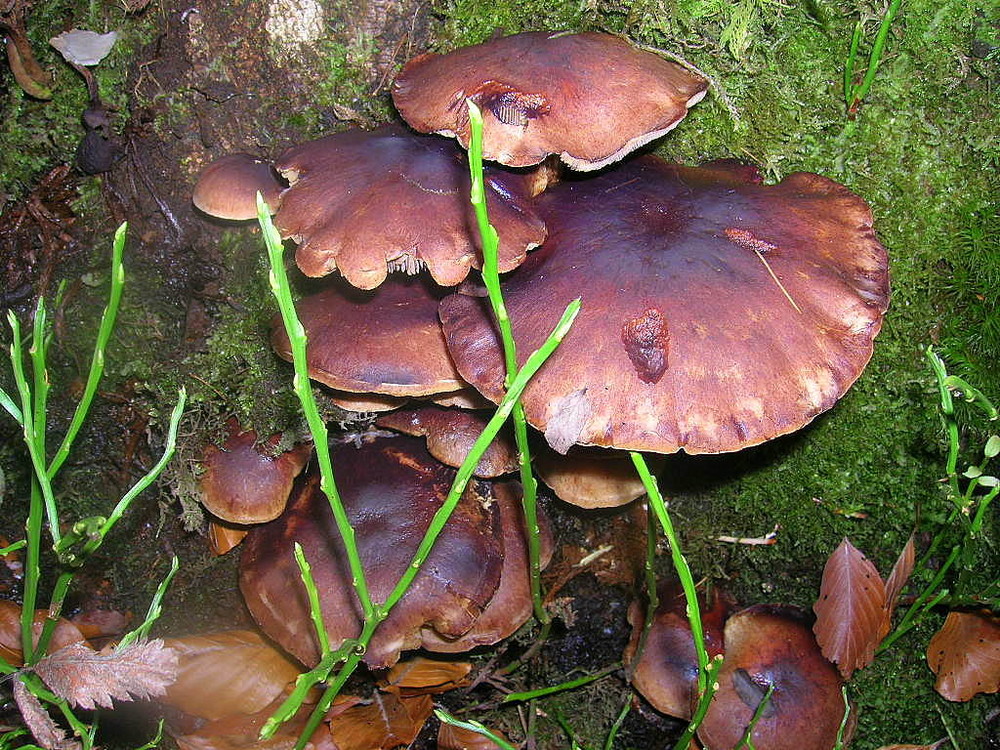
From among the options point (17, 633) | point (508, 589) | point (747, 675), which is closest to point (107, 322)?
point (17, 633)

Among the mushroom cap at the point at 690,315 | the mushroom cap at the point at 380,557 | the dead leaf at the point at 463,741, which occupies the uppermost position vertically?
the mushroom cap at the point at 690,315

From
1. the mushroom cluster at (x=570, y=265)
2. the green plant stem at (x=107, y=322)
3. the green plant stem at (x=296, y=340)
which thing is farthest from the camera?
the mushroom cluster at (x=570, y=265)

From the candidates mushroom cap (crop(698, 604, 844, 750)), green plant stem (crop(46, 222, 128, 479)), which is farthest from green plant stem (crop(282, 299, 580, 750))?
mushroom cap (crop(698, 604, 844, 750))

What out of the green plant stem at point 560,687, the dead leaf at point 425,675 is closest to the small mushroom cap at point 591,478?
the green plant stem at point 560,687

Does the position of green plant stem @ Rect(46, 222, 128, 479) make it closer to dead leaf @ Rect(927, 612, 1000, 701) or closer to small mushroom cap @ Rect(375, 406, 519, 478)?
small mushroom cap @ Rect(375, 406, 519, 478)

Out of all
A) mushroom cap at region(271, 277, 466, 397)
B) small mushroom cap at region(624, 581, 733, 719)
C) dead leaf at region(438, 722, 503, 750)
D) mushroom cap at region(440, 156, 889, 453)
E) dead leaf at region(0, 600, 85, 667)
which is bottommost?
dead leaf at region(438, 722, 503, 750)

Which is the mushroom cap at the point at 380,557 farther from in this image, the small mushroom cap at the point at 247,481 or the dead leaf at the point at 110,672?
the dead leaf at the point at 110,672

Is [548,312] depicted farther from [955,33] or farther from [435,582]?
[955,33]
